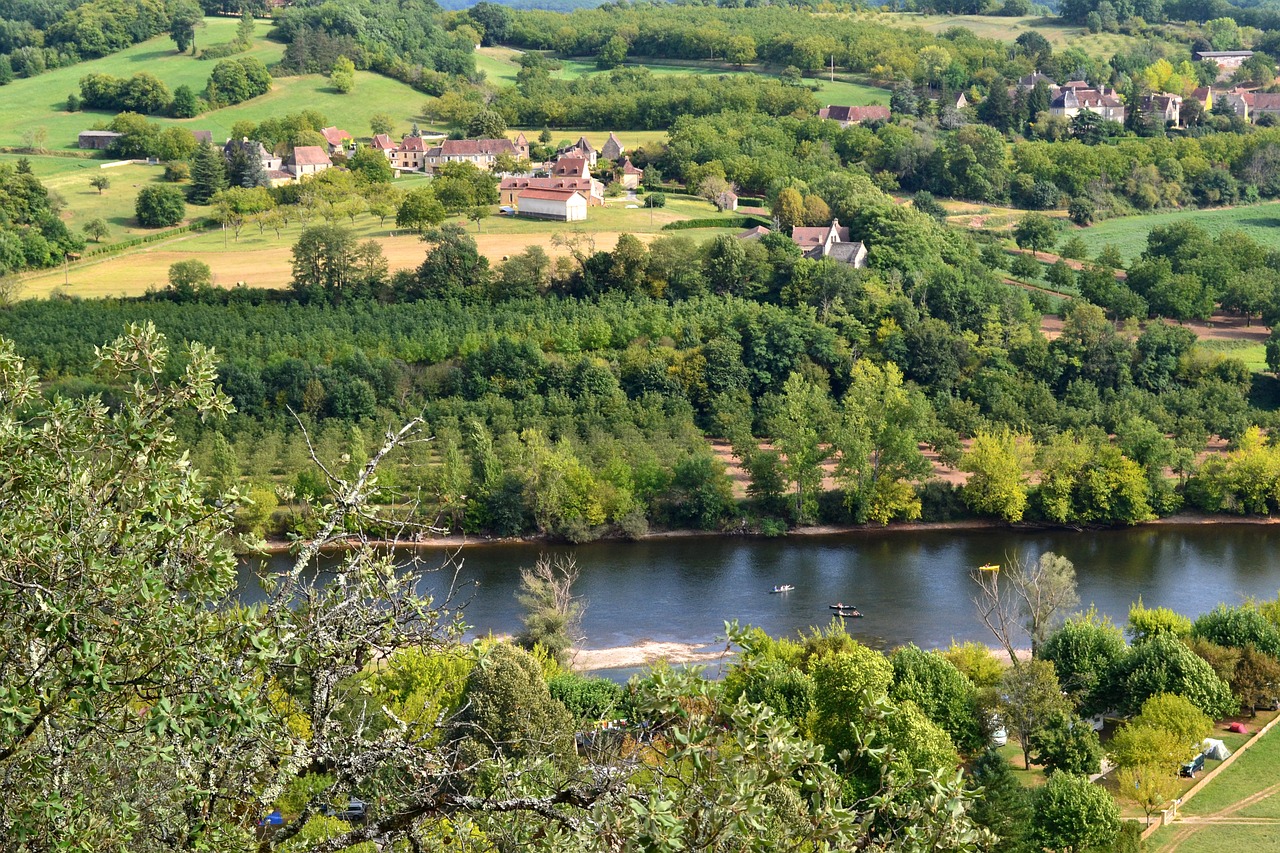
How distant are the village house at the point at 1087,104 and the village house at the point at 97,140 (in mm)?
42923

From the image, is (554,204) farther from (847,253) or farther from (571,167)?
(847,253)

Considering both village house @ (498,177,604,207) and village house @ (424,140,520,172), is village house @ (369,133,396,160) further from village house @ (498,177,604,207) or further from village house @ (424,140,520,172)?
village house @ (498,177,604,207)

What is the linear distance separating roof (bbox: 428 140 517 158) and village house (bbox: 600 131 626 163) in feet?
12.4

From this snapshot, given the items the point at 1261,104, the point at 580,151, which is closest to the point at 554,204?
the point at 580,151

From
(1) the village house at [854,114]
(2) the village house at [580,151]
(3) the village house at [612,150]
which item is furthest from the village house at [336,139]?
(1) the village house at [854,114]

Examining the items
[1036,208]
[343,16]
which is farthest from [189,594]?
[343,16]

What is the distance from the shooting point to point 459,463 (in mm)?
34812

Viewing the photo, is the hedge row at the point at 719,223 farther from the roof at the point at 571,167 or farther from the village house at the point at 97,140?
the village house at the point at 97,140

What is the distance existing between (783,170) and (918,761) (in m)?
40.0

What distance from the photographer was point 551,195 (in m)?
51.4

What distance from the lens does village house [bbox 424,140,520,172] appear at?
5931cm

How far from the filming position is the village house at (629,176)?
56.8 meters

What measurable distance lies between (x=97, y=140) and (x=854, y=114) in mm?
33338

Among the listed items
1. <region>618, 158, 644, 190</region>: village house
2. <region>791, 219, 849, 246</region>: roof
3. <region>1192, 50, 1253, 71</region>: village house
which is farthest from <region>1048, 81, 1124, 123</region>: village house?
<region>791, 219, 849, 246</region>: roof
